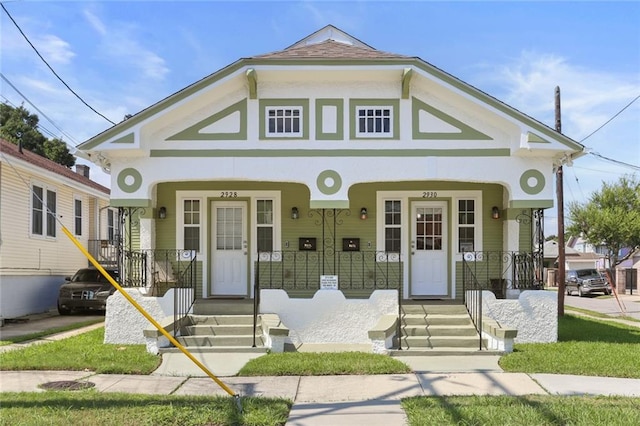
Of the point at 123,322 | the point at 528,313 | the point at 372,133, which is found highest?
the point at 372,133

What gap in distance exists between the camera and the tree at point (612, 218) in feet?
116

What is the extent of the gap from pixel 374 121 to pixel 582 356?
5906 millimetres

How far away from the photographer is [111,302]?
37.3 ft

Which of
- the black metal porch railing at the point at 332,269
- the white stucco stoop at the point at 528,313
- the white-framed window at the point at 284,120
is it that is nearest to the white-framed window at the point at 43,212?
the black metal porch railing at the point at 332,269

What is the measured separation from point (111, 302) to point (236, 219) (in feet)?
11.4

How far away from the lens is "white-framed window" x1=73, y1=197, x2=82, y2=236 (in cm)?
2127

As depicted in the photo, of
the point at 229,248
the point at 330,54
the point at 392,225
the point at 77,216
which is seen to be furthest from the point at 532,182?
the point at 77,216

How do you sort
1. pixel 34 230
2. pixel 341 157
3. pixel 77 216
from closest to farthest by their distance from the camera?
1. pixel 341 157
2. pixel 34 230
3. pixel 77 216

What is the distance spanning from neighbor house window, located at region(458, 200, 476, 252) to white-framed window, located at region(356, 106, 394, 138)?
9.29 ft

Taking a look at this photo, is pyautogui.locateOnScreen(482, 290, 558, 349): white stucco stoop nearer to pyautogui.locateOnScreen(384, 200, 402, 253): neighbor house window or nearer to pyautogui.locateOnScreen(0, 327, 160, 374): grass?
pyautogui.locateOnScreen(384, 200, 402, 253): neighbor house window

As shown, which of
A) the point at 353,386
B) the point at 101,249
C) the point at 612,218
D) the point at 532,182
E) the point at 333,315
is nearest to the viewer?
the point at 353,386

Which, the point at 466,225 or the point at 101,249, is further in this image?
the point at 101,249

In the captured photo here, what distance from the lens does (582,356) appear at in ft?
31.4

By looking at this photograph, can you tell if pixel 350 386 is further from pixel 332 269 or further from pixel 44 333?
pixel 44 333
